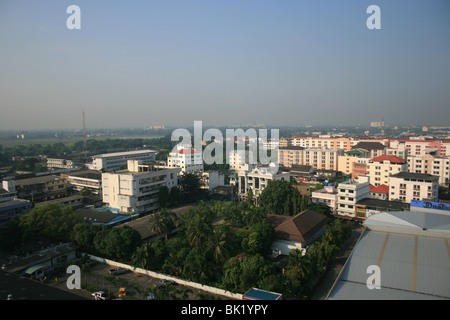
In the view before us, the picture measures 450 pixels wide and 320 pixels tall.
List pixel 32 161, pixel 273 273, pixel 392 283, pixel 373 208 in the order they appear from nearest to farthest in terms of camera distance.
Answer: pixel 392 283 → pixel 273 273 → pixel 373 208 → pixel 32 161

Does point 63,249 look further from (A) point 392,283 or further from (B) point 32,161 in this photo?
(B) point 32,161

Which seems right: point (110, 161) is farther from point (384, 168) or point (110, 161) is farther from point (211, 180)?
point (384, 168)

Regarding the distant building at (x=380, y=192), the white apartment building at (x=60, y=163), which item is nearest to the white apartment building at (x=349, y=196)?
the distant building at (x=380, y=192)

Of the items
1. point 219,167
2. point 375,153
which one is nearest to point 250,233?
point 219,167

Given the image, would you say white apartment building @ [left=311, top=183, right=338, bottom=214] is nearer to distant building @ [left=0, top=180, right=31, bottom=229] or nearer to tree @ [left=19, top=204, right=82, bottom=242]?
tree @ [left=19, top=204, right=82, bottom=242]

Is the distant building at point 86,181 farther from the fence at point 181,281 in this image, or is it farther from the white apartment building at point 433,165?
the white apartment building at point 433,165

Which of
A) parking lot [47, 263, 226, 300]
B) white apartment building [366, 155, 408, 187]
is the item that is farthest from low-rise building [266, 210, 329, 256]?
white apartment building [366, 155, 408, 187]

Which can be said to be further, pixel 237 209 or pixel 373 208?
pixel 373 208
